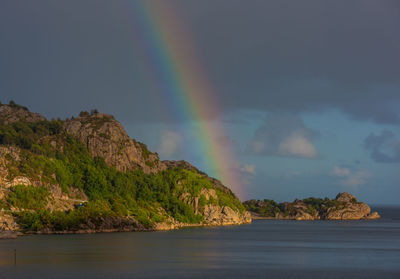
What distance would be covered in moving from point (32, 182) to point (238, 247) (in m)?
74.8

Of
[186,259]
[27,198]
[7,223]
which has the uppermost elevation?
[27,198]

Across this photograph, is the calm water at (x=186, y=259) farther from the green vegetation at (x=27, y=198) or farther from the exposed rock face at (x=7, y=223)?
the green vegetation at (x=27, y=198)

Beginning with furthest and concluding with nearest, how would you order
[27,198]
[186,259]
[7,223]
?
[27,198] < [7,223] < [186,259]

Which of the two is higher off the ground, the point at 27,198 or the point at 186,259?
the point at 27,198

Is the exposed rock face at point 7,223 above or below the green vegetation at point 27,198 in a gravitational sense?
below

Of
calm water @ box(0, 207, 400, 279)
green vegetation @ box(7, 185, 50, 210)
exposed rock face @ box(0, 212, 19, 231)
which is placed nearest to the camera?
calm water @ box(0, 207, 400, 279)

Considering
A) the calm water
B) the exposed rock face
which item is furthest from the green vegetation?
the calm water

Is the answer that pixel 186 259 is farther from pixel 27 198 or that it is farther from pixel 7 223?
pixel 27 198

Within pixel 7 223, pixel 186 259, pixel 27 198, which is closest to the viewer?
pixel 186 259

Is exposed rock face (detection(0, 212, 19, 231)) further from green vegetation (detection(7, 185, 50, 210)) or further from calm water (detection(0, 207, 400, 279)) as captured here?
calm water (detection(0, 207, 400, 279))

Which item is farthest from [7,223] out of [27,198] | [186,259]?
[186,259]

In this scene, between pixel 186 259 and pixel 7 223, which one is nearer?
pixel 186 259

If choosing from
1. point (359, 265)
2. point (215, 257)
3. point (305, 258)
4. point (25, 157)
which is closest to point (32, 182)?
point (25, 157)

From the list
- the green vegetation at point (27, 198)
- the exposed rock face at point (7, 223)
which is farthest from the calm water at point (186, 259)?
the green vegetation at point (27, 198)
